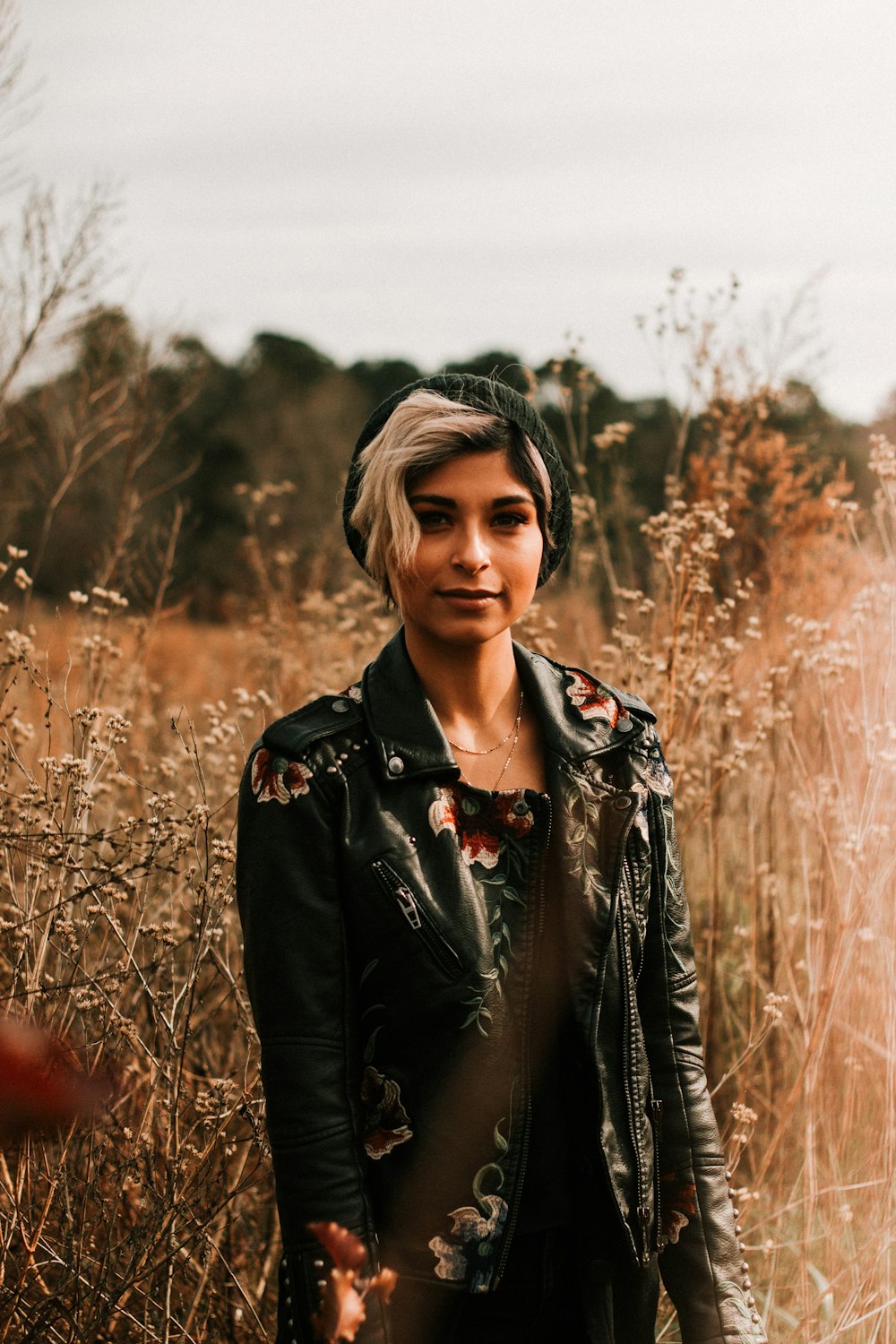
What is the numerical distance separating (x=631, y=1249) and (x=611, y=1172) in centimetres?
11

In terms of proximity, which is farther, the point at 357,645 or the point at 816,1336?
the point at 357,645

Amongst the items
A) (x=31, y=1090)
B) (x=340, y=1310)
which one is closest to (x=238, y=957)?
(x=340, y=1310)

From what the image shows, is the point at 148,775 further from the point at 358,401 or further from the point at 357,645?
the point at 358,401

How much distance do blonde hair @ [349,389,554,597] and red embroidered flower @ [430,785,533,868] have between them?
0.31 meters

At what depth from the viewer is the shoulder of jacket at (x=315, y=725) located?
1.36 m

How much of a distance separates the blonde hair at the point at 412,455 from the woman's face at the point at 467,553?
2cm

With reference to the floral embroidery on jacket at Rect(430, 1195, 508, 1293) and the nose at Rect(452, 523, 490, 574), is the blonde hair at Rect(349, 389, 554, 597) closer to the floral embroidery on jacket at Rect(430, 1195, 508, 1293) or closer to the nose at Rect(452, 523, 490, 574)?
the nose at Rect(452, 523, 490, 574)

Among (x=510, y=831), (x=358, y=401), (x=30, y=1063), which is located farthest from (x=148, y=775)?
(x=358, y=401)

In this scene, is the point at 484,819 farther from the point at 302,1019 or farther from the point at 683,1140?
the point at 683,1140

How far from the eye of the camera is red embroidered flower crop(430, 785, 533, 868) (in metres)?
1.40

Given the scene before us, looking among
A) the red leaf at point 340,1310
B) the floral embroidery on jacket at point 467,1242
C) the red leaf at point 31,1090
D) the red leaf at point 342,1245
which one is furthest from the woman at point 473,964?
the red leaf at point 31,1090

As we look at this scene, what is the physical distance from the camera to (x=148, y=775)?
3090 millimetres

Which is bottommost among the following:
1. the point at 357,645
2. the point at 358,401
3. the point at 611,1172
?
the point at 611,1172

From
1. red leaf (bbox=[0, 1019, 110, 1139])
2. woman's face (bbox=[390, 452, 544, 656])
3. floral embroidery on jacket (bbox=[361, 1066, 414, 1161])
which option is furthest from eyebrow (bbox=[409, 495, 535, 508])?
red leaf (bbox=[0, 1019, 110, 1139])
